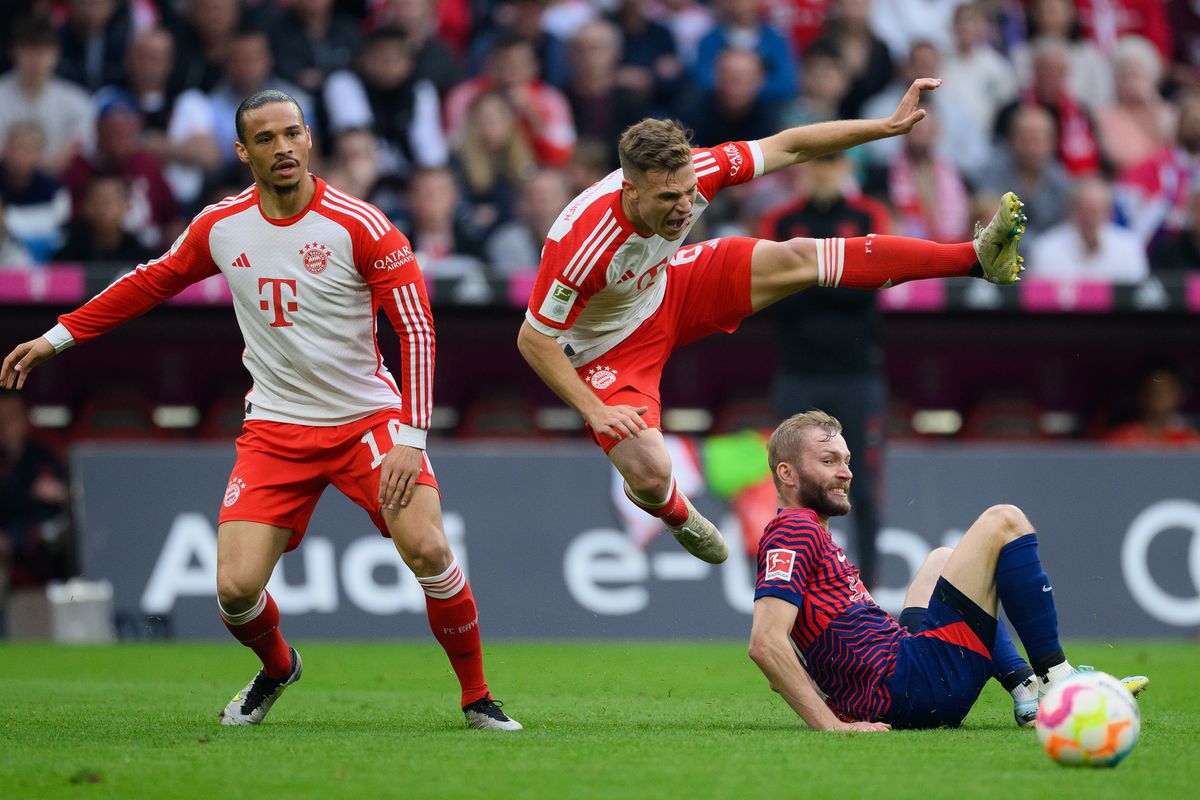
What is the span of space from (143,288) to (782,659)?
10.5ft

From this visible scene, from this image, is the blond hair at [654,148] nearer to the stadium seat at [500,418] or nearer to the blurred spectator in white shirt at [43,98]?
the stadium seat at [500,418]

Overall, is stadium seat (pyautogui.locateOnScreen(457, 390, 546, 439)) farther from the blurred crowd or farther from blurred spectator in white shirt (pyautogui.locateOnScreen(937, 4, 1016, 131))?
blurred spectator in white shirt (pyautogui.locateOnScreen(937, 4, 1016, 131))

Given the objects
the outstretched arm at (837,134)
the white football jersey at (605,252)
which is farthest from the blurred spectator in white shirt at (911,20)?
the white football jersey at (605,252)

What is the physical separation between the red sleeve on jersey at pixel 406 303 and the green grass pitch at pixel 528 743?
134 cm

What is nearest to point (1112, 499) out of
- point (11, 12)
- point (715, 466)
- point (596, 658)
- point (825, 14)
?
point (715, 466)

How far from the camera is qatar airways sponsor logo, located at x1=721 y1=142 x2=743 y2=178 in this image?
7230 mm

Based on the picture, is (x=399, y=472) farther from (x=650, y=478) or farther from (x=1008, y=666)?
(x=1008, y=666)

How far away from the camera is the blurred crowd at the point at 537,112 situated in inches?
514

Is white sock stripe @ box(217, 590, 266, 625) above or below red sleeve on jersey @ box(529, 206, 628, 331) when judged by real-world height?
below

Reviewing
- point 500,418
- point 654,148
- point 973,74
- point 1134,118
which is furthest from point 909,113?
point 1134,118

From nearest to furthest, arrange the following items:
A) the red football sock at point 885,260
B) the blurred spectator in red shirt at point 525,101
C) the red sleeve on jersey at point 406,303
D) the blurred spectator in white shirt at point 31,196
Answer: the red sleeve on jersey at point 406,303
the red football sock at point 885,260
the blurred spectator in white shirt at point 31,196
the blurred spectator in red shirt at point 525,101

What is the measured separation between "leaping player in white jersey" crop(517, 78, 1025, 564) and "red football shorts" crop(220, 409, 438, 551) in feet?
2.53

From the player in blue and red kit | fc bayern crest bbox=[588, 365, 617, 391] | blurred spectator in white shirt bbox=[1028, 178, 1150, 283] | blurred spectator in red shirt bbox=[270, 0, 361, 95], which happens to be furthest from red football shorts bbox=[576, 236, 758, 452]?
blurred spectator in red shirt bbox=[270, 0, 361, 95]

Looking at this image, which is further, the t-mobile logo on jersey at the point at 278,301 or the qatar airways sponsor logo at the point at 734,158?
the qatar airways sponsor logo at the point at 734,158
